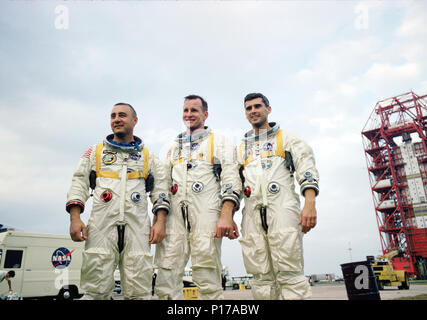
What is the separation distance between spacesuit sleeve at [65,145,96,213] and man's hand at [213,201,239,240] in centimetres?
165

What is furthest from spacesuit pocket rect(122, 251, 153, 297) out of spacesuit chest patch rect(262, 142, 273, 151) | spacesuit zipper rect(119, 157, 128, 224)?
spacesuit chest patch rect(262, 142, 273, 151)

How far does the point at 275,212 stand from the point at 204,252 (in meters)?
0.92

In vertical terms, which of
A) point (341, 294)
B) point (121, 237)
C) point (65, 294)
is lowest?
point (341, 294)

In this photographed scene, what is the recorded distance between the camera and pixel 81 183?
356cm

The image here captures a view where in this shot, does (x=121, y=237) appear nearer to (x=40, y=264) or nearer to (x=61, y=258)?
(x=40, y=264)

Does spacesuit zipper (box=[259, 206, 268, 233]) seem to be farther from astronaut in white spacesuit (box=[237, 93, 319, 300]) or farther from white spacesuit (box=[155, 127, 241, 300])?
white spacesuit (box=[155, 127, 241, 300])

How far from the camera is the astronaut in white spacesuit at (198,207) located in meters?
3.23

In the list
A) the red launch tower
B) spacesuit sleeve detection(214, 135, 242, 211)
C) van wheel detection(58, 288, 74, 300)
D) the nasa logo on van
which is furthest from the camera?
the red launch tower

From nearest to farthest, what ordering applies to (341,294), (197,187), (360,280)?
(197,187)
(360,280)
(341,294)

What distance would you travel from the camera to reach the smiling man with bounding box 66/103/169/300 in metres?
3.18

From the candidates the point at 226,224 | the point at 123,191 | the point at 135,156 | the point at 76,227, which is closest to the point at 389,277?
the point at 226,224

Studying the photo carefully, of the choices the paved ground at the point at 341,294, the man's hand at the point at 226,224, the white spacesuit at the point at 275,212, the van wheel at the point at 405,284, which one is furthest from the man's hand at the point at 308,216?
the van wheel at the point at 405,284

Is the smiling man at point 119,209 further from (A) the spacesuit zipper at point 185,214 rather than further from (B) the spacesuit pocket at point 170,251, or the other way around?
(A) the spacesuit zipper at point 185,214
